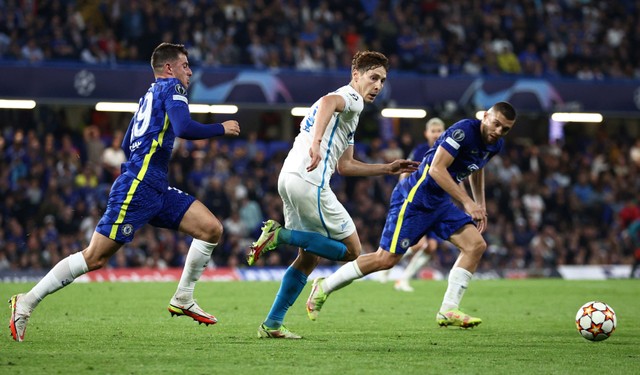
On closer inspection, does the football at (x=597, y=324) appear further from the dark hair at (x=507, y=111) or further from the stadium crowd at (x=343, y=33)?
the stadium crowd at (x=343, y=33)

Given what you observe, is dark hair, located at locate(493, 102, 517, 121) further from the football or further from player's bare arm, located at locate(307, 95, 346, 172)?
player's bare arm, located at locate(307, 95, 346, 172)

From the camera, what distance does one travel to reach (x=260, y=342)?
8562 mm

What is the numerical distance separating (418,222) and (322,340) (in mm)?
2103

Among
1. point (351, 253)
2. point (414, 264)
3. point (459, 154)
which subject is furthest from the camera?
point (414, 264)

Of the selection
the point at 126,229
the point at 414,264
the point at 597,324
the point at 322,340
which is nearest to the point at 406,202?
the point at 322,340

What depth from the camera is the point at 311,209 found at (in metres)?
8.52

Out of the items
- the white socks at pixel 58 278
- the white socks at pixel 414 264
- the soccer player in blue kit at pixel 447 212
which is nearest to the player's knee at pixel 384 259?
the soccer player in blue kit at pixel 447 212

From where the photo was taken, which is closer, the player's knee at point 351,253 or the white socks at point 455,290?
the player's knee at point 351,253

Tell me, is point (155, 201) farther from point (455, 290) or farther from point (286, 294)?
point (455, 290)

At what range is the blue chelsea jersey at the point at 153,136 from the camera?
8.65m

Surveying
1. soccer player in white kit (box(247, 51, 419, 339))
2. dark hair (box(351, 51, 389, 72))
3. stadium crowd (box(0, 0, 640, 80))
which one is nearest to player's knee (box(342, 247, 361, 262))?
soccer player in white kit (box(247, 51, 419, 339))

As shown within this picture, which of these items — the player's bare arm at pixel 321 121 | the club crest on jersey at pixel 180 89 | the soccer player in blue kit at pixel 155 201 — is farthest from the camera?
the club crest on jersey at pixel 180 89

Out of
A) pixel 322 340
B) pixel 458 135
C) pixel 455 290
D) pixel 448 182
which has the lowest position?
pixel 322 340

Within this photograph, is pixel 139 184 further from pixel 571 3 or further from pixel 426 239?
pixel 571 3
